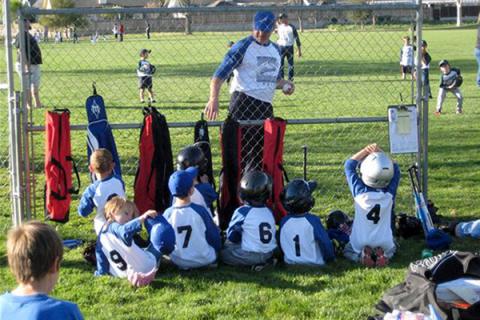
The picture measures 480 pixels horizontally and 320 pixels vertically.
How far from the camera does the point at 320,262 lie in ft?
22.6

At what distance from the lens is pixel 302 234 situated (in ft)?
22.4

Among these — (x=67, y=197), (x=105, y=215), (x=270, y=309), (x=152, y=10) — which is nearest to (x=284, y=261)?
(x=270, y=309)

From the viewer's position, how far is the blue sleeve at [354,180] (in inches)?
278

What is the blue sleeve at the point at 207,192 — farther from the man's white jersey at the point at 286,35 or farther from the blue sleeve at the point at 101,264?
the man's white jersey at the point at 286,35

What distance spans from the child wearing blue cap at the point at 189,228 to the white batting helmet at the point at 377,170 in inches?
56.2

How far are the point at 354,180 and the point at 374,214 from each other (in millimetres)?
376

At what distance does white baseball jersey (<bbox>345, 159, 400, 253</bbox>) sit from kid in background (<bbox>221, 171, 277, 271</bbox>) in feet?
2.50

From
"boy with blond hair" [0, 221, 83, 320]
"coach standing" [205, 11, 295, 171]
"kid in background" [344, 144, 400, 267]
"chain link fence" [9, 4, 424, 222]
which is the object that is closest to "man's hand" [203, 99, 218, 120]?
"coach standing" [205, 11, 295, 171]

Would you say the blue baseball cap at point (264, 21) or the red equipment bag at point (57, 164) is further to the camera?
the blue baseball cap at point (264, 21)

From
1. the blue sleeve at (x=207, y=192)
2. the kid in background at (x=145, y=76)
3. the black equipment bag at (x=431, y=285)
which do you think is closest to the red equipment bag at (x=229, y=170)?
the blue sleeve at (x=207, y=192)

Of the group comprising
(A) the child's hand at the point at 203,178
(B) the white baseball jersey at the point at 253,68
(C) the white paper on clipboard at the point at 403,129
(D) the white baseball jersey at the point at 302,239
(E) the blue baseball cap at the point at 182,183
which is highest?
(B) the white baseball jersey at the point at 253,68

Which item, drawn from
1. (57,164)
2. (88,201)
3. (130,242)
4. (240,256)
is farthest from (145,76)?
(130,242)

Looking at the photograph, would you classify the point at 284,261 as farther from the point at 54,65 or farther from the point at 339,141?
the point at 54,65

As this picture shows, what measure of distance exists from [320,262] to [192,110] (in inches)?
400
